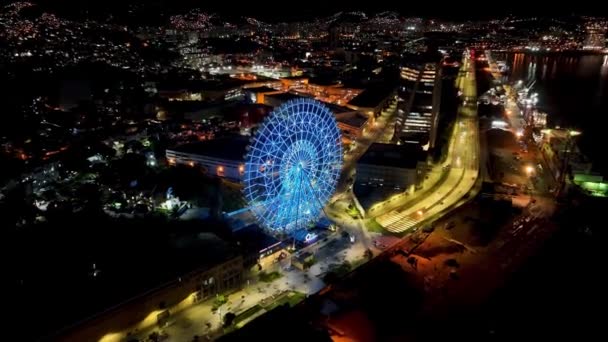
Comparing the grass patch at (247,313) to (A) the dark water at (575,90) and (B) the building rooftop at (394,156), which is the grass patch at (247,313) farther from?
(A) the dark water at (575,90)

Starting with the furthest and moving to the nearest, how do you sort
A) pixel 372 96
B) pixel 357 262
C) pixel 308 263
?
pixel 372 96 < pixel 357 262 < pixel 308 263

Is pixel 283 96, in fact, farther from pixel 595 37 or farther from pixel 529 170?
pixel 595 37

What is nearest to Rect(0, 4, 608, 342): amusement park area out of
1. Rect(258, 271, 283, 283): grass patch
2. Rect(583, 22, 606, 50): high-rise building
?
Rect(258, 271, 283, 283): grass patch

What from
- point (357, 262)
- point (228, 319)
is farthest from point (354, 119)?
point (228, 319)

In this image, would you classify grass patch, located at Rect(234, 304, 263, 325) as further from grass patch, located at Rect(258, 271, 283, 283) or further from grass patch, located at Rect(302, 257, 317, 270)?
grass patch, located at Rect(302, 257, 317, 270)

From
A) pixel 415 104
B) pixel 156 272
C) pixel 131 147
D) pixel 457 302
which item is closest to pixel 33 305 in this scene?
pixel 156 272

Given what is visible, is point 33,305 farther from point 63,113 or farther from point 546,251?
point 63,113
